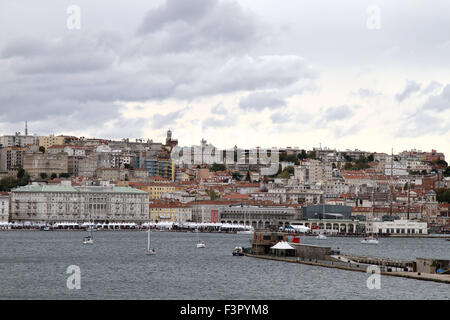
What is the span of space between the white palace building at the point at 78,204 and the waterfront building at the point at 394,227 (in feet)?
76.3

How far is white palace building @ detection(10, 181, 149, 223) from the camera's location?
100 metres

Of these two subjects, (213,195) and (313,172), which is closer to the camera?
(213,195)

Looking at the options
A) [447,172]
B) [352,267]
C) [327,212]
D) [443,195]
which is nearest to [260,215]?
[327,212]

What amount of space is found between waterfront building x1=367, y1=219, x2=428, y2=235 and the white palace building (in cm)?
2325

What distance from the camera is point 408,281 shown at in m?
34.4

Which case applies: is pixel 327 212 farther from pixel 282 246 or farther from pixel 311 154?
pixel 311 154

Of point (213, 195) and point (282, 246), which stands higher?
point (282, 246)

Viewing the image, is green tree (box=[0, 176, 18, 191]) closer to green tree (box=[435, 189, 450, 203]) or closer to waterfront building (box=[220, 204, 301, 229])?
waterfront building (box=[220, 204, 301, 229])

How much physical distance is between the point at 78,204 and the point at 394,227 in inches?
1246

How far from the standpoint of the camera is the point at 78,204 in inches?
4026

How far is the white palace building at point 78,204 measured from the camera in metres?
100

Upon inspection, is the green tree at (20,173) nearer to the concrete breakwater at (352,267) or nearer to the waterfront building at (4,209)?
the waterfront building at (4,209)
